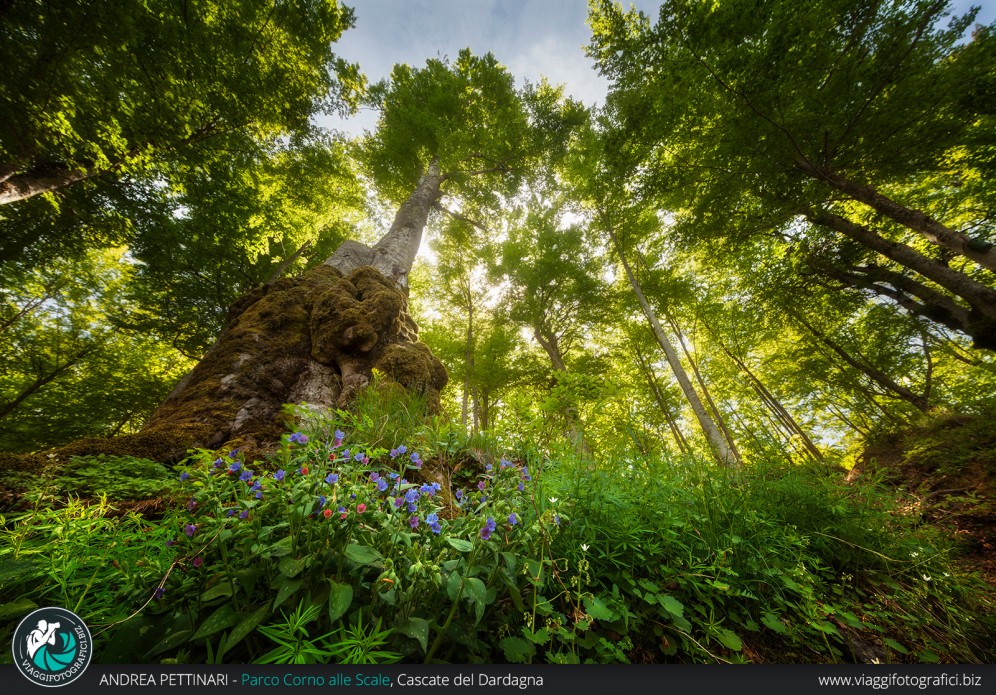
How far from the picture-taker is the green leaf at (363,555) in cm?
91

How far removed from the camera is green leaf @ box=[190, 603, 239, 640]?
0.77 metres

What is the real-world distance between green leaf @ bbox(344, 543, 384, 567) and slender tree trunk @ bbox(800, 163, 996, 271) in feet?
22.7

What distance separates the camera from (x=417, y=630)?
0.85 m

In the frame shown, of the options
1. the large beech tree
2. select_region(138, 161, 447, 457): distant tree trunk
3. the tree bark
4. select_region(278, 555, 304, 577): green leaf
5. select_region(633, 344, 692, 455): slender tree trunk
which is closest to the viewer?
Result: select_region(278, 555, 304, 577): green leaf

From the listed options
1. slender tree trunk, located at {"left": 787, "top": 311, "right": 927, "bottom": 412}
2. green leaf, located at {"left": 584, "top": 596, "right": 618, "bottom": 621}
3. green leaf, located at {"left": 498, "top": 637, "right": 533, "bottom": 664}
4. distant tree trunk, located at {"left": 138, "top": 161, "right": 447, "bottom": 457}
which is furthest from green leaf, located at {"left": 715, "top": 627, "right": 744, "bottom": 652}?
slender tree trunk, located at {"left": 787, "top": 311, "right": 927, "bottom": 412}

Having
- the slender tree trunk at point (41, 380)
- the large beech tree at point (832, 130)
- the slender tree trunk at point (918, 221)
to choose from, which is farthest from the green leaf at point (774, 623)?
the slender tree trunk at point (41, 380)

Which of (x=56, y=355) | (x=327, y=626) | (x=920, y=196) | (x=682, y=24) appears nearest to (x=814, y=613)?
(x=327, y=626)

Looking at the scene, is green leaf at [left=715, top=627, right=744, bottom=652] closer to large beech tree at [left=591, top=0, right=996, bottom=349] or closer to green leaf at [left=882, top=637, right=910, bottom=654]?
green leaf at [left=882, top=637, right=910, bottom=654]

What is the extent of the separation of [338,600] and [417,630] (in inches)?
9.3

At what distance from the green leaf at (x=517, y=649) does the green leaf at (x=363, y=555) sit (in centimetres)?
48

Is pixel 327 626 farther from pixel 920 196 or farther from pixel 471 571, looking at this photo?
pixel 920 196

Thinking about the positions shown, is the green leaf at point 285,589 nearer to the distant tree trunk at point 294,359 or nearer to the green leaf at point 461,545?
the green leaf at point 461,545

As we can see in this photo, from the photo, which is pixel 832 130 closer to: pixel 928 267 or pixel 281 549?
pixel 928 267

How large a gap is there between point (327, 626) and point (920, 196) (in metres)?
11.1
